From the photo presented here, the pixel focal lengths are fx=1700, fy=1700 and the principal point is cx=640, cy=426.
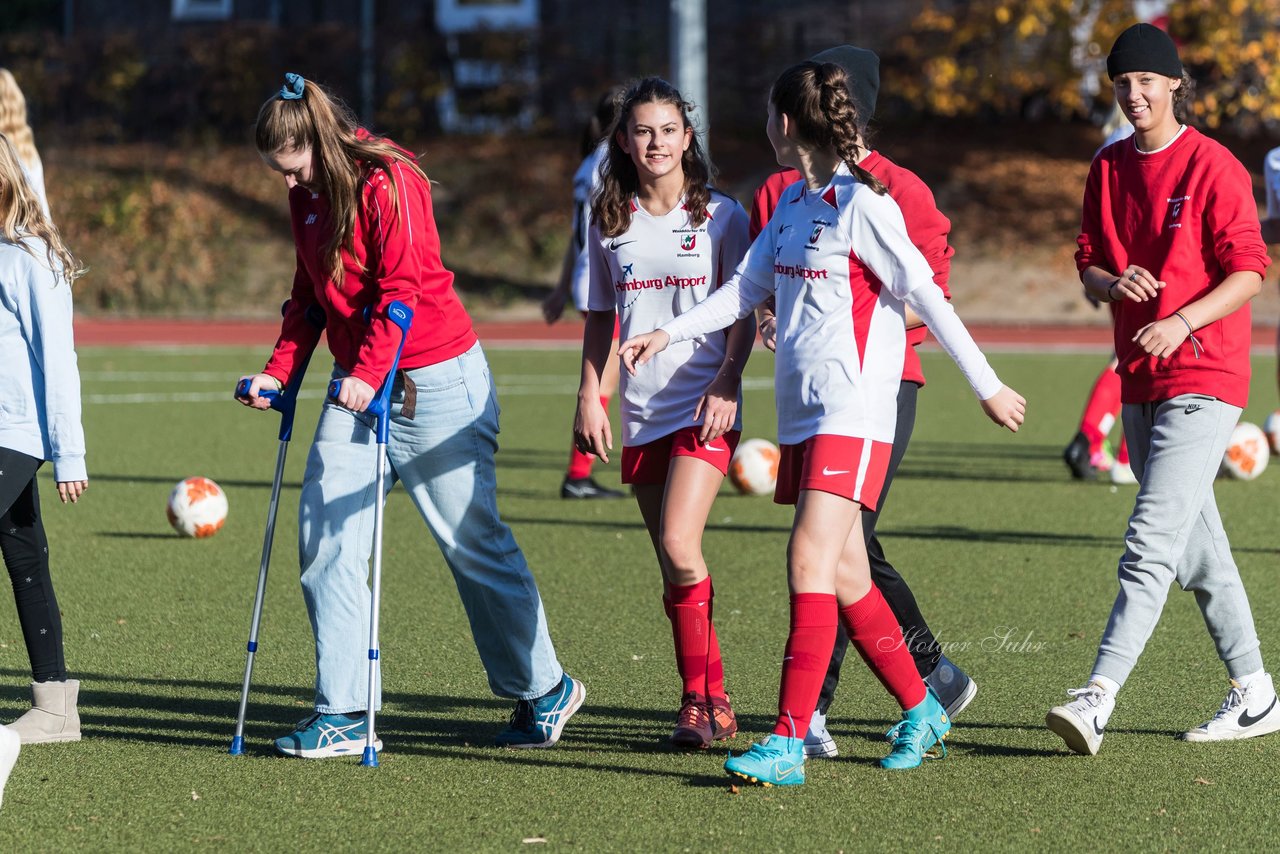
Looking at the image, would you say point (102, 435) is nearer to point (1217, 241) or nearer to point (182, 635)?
point (182, 635)

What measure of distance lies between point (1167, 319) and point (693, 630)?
161 cm

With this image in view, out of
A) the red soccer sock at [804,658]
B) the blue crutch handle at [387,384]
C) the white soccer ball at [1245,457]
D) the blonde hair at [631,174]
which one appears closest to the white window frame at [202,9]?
the white soccer ball at [1245,457]

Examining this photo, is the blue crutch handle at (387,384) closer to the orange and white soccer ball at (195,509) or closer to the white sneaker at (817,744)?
the white sneaker at (817,744)

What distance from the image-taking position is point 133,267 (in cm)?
2905

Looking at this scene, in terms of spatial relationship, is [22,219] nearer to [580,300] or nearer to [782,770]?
[782,770]

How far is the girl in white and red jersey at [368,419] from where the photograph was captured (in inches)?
182

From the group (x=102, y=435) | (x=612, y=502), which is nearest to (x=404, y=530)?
(x=612, y=502)

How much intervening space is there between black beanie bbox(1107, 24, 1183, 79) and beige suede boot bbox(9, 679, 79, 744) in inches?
139

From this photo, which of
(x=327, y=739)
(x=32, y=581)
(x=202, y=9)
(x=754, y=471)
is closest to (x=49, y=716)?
(x=32, y=581)

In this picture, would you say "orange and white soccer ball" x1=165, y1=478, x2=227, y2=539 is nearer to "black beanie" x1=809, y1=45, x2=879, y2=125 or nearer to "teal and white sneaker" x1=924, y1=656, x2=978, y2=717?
"teal and white sneaker" x1=924, y1=656, x2=978, y2=717

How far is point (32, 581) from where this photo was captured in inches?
200

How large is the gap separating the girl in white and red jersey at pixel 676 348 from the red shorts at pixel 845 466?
417mm

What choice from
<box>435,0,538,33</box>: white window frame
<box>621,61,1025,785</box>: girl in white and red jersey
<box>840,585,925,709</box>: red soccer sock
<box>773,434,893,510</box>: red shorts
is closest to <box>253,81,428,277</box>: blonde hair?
<box>621,61,1025,785</box>: girl in white and red jersey

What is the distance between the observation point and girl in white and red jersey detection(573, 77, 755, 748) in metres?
4.88
